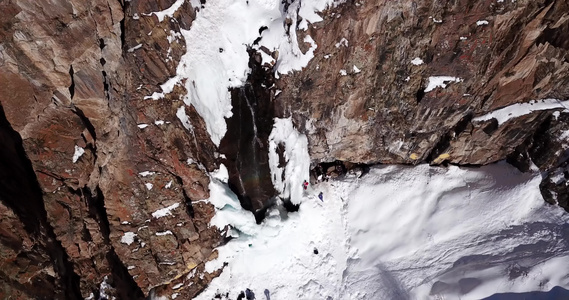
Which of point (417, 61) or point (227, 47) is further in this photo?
point (227, 47)

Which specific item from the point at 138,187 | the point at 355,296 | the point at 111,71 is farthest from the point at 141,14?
the point at 355,296

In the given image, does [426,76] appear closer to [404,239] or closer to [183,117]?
[404,239]

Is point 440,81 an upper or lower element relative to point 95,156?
lower

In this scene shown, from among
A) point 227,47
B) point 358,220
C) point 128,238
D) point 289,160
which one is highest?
point 227,47

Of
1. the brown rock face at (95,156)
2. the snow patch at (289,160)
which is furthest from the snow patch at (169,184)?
the snow patch at (289,160)

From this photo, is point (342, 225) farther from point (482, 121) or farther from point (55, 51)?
point (55, 51)

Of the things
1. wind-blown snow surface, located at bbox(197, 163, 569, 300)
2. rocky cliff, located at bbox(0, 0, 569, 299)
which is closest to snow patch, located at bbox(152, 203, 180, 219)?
rocky cliff, located at bbox(0, 0, 569, 299)

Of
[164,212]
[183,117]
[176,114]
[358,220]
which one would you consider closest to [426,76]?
[358,220]
